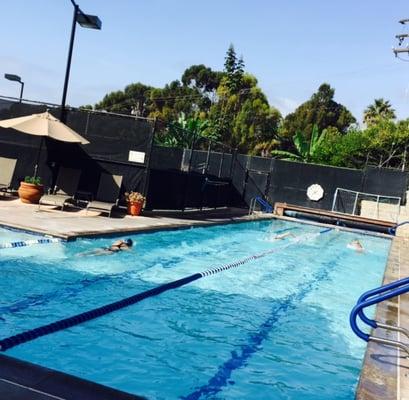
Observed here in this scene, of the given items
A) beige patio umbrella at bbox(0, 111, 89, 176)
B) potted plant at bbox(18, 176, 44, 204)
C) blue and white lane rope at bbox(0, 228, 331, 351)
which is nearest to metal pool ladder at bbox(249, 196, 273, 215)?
beige patio umbrella at bbox(0, 111, 89, 176)

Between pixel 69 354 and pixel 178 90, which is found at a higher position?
pixel 178 90

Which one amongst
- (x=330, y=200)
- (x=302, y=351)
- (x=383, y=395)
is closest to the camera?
(x=383, y=395)

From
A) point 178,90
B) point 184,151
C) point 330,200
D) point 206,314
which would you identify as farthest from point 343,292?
point 178,90

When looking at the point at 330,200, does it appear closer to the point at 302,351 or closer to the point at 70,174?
the point at 70,174

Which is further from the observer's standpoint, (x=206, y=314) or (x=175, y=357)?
(x=206, y=314)

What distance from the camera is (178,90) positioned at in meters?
56.4

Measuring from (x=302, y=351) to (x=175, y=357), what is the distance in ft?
4.76

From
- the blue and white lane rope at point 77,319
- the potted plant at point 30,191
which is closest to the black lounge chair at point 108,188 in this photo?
the potted plant at point 30,191

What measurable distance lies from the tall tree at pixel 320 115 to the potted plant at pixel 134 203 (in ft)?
113

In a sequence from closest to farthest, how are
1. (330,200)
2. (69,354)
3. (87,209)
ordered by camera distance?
(69,354)
(87,209)
(330,200)

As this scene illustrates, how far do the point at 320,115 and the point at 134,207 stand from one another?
39.6 m

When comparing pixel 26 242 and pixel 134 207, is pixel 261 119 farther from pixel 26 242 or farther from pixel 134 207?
pixel 26 242

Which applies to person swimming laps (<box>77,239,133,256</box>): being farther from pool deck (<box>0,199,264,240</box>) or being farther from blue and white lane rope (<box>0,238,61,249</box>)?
blue and white lane rope (<box>0,238,61,249</box>)

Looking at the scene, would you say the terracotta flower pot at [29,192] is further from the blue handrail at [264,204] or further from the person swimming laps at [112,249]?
the blue handrail at [264,204]
